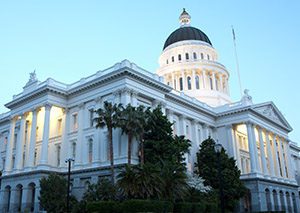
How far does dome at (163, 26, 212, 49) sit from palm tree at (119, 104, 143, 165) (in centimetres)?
4329

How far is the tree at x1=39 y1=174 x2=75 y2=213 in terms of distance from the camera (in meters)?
36.4

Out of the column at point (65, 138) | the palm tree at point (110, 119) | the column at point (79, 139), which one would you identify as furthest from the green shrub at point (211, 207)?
the column at point (65, 138)

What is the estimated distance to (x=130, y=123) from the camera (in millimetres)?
35562

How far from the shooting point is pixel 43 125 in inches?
1828

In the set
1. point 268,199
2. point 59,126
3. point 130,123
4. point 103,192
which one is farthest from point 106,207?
point 268,199

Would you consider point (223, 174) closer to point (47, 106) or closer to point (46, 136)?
point (46, 136)

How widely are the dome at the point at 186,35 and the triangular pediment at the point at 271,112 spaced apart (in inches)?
912

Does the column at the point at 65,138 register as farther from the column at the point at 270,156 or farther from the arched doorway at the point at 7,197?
the column at the point at 270,156

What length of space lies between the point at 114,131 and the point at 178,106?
14.9 m

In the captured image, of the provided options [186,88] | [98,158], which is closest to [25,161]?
[98,158]

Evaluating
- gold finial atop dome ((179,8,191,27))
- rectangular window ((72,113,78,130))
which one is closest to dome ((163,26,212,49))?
gold finial atop dome ((179,8,191,27))

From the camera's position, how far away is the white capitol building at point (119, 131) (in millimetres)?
41906

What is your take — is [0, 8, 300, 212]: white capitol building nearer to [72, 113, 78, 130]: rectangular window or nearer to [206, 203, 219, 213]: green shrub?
[72, 113, 78, 130]: rectangular window

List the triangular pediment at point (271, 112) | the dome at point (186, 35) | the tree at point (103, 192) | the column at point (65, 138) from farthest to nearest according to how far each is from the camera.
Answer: the dome at point (186, 35), the triangular pediment at point (271, 112), the column at point (65, 138), the tree at point (103, 192)
